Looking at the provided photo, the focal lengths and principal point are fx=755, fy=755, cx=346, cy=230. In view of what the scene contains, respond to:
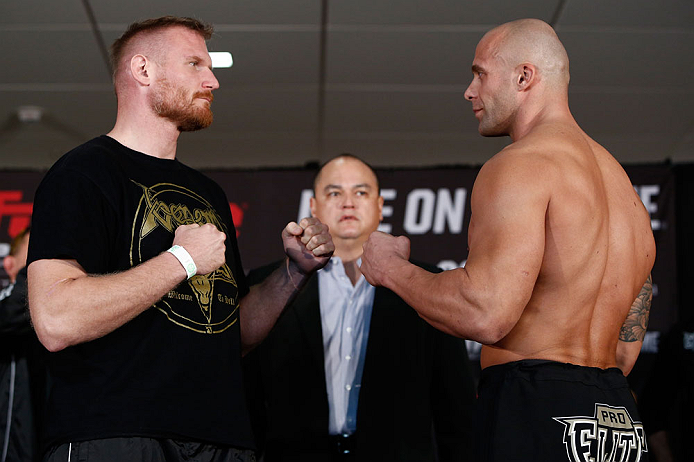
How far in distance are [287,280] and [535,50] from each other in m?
0.84

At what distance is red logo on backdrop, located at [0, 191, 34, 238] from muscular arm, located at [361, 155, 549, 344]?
335 centimetres

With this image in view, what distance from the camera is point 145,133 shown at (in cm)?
175

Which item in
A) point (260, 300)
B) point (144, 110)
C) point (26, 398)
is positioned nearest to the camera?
point (144, 110)

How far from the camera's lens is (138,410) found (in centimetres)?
145

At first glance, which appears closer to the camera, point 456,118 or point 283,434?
point 283,434

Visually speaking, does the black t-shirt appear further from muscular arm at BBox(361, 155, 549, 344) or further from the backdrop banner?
the backdrop banner

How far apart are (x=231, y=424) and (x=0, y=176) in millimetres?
3387

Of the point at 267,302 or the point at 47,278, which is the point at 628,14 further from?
the point at 47,278

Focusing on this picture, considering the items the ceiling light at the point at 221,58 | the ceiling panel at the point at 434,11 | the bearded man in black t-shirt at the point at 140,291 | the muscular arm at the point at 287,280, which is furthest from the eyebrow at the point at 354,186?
the bearded man in black t-shirt at the point at 140,291

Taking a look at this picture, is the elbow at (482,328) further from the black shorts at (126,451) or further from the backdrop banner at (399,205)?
the backdrop banner at (399,205)

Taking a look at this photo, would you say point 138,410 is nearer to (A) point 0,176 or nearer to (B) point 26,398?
(B) point 26,398

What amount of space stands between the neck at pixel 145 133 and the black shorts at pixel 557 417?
0.92m

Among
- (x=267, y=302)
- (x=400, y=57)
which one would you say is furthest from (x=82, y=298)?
(x=400, y=57)

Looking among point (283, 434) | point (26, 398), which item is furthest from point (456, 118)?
point (26, 398)
